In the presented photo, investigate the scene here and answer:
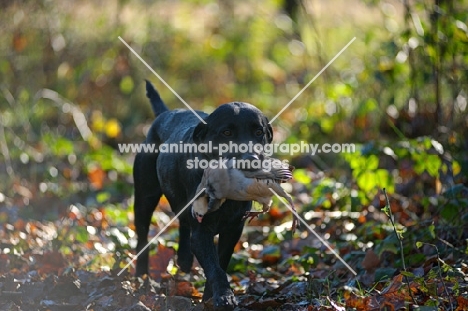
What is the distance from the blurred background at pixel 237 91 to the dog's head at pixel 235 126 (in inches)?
69.5

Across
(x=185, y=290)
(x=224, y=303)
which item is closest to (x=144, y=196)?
(x=185, y=290)

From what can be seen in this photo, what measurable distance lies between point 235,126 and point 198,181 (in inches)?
19.1

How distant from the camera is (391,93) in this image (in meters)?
8.60

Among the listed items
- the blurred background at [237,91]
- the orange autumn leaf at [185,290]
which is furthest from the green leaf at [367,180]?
the orange autumn leaf at [185,290]

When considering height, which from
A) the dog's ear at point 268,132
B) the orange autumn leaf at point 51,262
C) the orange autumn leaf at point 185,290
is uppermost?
the dog's ear at point 268,132

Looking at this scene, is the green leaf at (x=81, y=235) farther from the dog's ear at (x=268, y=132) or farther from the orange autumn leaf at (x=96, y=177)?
Answer: the orange autumn leaf at (x=96, y=177)

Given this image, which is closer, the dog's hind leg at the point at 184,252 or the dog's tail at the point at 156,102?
the dog's hind leg at the point at 184,252

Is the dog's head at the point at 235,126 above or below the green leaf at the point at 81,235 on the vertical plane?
above

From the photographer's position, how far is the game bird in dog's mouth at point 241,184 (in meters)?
4.39

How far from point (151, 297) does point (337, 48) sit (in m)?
9.79

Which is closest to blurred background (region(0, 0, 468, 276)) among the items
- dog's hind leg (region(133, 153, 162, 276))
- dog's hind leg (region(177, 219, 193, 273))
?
dog's hind leg (region(177, 219, 193, 273))

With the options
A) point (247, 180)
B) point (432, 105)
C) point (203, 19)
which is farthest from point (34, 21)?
point (247, 180)

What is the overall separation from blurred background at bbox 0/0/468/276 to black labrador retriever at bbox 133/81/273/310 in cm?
153

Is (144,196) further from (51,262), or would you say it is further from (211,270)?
(211,270)
